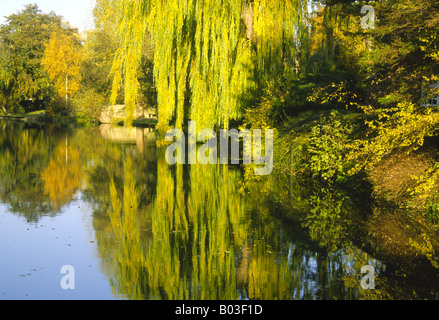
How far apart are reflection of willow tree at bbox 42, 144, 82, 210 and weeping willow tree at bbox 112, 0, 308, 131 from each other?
2.78 meters

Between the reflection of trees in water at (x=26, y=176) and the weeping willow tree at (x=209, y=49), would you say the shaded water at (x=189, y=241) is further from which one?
the weeping willow tree at (x=209, y=49)

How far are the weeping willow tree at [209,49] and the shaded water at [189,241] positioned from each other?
3120 millimetres

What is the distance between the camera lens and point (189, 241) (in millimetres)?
7551

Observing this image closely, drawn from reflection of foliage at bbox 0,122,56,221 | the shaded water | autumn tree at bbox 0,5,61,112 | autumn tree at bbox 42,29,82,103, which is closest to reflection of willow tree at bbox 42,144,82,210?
the shaded water

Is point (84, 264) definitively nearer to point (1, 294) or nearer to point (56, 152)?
point (1, 294)

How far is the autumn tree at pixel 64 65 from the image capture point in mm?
52028

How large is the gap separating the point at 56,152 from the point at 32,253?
1545 centimetres

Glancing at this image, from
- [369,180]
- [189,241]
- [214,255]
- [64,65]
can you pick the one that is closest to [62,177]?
[369,180]

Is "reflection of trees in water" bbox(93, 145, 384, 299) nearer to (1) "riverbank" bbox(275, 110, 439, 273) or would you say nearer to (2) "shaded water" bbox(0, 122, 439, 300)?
(2) "shaded water" bbox(0, 122, 439, 300)

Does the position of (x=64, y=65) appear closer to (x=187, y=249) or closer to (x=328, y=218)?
(x=328, y=218)

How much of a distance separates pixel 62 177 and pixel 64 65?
1623 inches

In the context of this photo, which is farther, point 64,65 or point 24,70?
point 24,70

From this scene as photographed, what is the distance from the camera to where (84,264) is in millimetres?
6398

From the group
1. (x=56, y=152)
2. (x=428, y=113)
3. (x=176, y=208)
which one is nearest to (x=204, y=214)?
(x=176, y=208)
